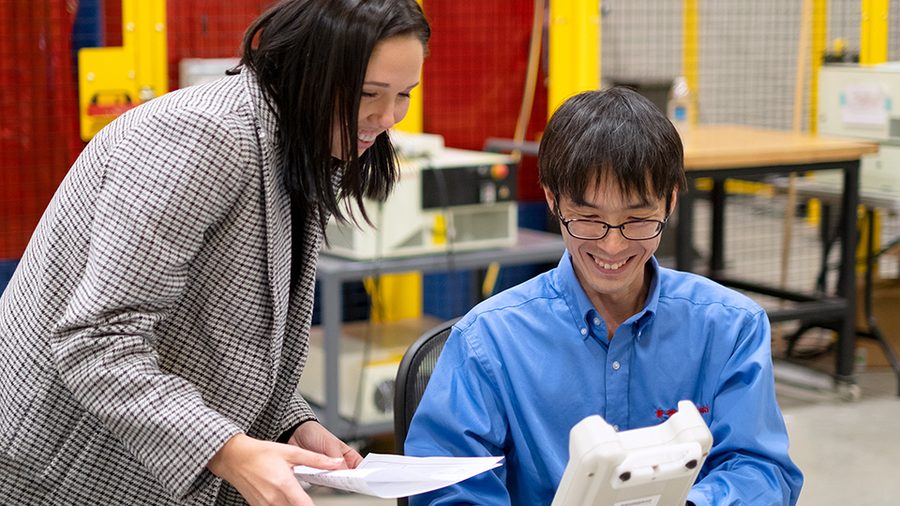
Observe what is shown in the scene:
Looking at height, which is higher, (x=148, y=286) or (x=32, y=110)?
(x=32, y=110)

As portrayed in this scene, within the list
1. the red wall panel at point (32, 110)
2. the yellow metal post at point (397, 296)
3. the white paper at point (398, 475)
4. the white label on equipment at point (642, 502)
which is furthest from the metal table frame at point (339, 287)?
the white label on equipment at point (642, 502)

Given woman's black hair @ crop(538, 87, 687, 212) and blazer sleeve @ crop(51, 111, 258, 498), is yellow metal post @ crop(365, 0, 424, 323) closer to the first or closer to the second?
woman's black hair @ crop(538, 87, 687, 212)

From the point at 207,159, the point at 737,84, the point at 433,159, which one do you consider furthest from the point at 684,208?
the point at 737,84

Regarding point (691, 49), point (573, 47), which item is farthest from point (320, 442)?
point (691, 49)

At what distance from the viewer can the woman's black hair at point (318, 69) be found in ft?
4.39

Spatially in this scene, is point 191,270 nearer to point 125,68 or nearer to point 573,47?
point 125,68

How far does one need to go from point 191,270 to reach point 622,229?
526mm

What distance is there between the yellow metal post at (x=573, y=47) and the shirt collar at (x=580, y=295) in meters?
2.57

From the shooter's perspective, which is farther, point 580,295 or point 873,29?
point 873,29

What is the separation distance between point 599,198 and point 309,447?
52cm

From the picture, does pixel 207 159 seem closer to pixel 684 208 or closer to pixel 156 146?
pixel 156 146

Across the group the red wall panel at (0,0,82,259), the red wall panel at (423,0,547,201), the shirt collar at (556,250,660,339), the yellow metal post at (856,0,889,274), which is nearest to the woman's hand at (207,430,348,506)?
the shirt collar at (556,250,660,339)

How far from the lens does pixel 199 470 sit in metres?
1.30

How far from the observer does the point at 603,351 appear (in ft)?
5.03
